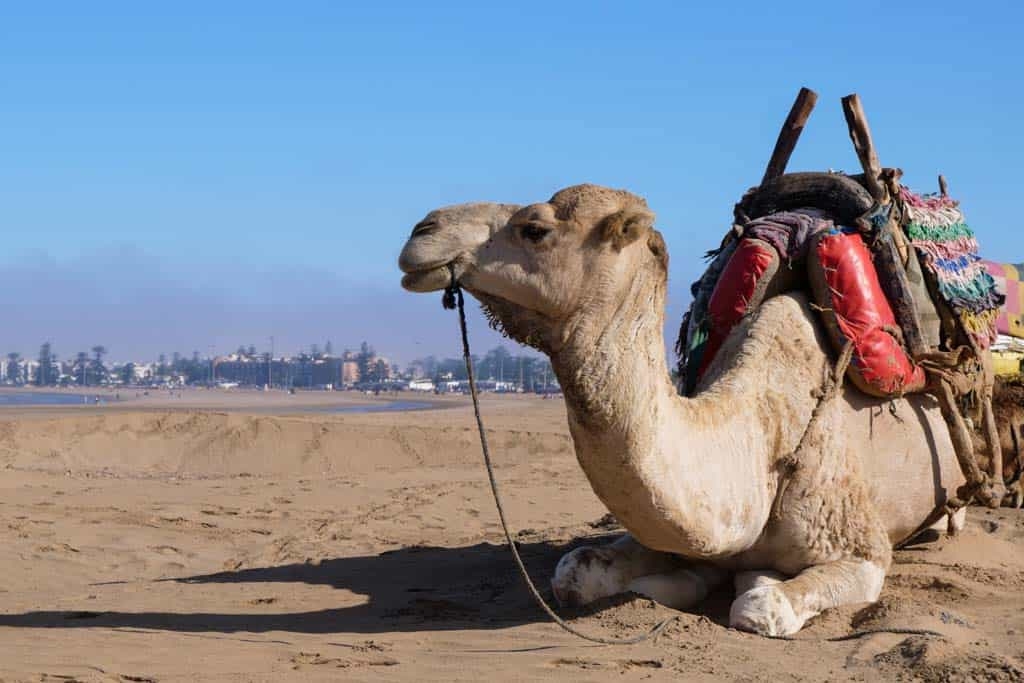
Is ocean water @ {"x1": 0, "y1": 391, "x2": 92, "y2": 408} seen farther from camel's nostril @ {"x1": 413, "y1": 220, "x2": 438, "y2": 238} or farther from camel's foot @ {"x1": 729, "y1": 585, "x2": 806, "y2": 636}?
camel's nostril @ {"x1": 413, "y1": 220, "x2": 438, "y2": 238}

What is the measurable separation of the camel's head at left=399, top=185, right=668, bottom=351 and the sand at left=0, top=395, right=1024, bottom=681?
132 cm

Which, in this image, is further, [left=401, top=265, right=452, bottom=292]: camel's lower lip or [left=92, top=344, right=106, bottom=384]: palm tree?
[left=92, top=344, right=106, bottom=384]: palm tree

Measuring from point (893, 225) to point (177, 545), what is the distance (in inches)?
212

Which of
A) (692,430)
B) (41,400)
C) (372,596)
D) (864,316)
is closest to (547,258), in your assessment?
(692,430)

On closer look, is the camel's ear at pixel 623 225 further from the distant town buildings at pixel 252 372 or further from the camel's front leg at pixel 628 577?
the distant town buildings at pixel 252 372

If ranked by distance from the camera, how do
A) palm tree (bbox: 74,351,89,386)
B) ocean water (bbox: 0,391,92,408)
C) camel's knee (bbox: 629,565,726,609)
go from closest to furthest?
camel's knee (bbox: 629,565,726,609)
ocean water (bbox: 0,391,92,408)
palm tree (bbox: 74,351,89,386)

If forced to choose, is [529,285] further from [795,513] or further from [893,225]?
Result: [893,225]

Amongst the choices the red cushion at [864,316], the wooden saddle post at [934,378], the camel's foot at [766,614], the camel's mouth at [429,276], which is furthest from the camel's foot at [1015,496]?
the camel's mouth at [429,276]

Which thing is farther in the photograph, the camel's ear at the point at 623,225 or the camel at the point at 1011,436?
the camel at the point at 1011,436

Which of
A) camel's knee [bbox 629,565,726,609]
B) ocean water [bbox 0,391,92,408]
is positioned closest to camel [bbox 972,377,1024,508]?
camel's knee [bbox 629,565,726,609]

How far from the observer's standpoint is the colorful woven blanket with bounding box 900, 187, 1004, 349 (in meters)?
7.49

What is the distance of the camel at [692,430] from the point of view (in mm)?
4949

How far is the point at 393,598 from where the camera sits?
685cm

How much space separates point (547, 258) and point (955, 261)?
12.0 feet
